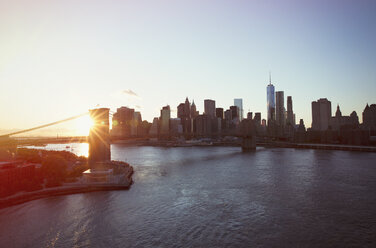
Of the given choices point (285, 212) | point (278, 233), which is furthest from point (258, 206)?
point (278, 233)

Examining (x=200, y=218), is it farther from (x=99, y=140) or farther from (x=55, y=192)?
(x=99, y=140)

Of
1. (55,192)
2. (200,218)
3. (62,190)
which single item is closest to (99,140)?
(62,190)

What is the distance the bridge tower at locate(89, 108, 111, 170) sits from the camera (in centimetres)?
4375

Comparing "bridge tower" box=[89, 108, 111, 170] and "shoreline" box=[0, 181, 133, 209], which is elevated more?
"bridge tower" box=[89, 108, 111, 170]

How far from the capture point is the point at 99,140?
147ft

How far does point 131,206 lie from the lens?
28156 mm

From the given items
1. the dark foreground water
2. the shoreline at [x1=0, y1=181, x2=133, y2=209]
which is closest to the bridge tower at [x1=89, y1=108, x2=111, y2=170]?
the shoreline at [x1=0, y1=181, x2=133, y2=209]

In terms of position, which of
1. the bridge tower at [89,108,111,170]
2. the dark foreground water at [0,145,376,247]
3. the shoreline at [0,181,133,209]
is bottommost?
the dark foreground water at [0,145,376,247]

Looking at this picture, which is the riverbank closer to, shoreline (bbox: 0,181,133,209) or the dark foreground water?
shoreline (bbox: 0,181,133,209)

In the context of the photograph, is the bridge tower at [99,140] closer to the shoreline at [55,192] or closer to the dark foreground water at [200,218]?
the shoreline at [55,192]

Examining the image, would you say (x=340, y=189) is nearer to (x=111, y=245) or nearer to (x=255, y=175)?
(x=255, y=175)

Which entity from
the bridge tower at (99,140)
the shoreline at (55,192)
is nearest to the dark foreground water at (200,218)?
the shoreline at (55,192)

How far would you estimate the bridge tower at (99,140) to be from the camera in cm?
4375

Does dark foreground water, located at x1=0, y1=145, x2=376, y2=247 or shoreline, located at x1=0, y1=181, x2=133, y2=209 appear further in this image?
shoreline, located at x1=0, y1=181, x2=133, y2=209
